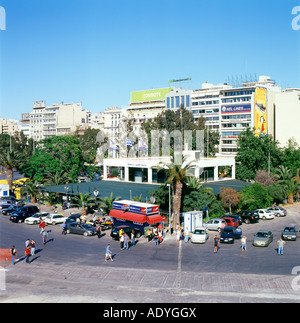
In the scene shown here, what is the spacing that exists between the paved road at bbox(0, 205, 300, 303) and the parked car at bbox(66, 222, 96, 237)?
2267 millimetres

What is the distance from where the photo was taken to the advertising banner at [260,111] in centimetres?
10038

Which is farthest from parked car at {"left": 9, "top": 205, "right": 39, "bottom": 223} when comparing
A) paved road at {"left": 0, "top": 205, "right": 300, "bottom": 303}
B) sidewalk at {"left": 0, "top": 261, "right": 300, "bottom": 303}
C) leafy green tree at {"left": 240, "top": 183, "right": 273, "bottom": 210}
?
leafy green tree at {"left": 240, "top": 183, "right": 273, "bottom": 210}

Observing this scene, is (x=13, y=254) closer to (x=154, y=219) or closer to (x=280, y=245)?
(x=154, y=219)

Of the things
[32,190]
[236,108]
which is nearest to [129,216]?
[32,190]

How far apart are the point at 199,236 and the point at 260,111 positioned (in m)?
73.7

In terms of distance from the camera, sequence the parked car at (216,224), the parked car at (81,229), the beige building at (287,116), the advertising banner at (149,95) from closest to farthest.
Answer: the parked car at (81,229)
the parked car at (216,224)
the beige building at (287,116)
the advertising banner at (149,95)

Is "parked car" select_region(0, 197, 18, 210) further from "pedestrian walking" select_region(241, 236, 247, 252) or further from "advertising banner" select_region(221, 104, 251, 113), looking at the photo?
"advertising banner" select_region(221, 104, 251, 113)

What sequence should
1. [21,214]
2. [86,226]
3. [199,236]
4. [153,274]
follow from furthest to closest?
1. [21,214]
2. [86,226]
3. [199,236]
4. [153,274]

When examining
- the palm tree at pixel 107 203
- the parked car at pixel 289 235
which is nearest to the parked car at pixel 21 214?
the palm tree at pixel 107 203

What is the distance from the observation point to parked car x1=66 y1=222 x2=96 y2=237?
38.4 m

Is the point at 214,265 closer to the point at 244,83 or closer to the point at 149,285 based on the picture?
the point at 149,285

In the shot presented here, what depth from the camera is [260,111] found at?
10150 cm

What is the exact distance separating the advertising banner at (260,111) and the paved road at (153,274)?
2721 inches

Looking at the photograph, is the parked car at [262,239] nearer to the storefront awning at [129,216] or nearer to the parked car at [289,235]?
the parked car at [289,235]
